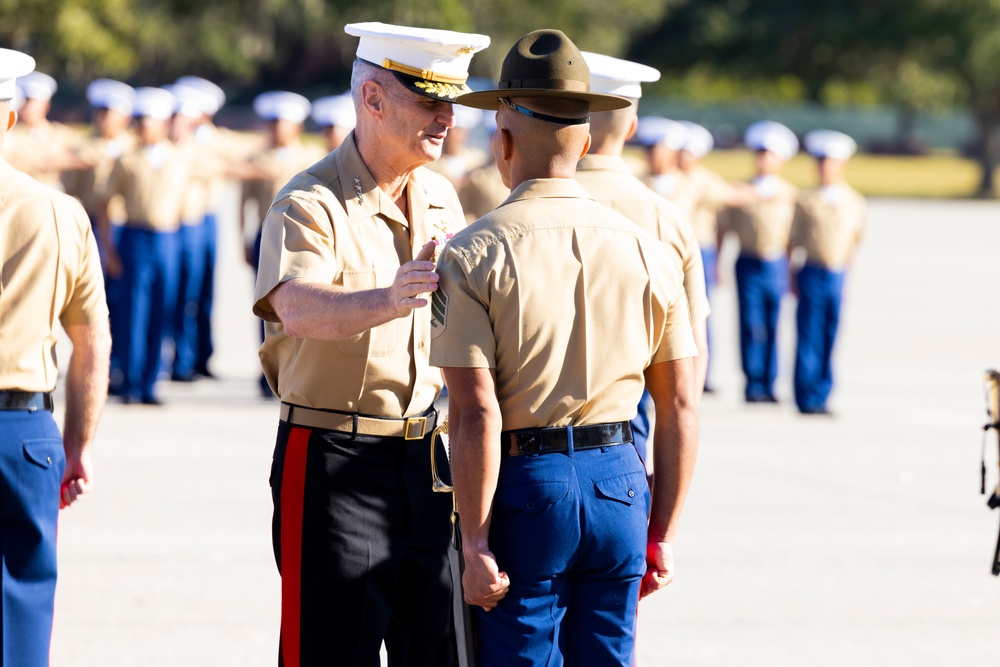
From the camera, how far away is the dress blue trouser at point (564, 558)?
3.20m

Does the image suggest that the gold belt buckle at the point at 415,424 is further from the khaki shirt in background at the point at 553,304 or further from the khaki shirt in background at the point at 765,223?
the khaki shirt in background at the point at 765,223

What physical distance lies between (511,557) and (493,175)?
25.6 feet

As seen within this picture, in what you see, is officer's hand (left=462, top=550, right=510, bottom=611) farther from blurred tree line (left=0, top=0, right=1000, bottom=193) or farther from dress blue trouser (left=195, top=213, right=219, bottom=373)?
blurred tree line (left=0, top=0, right=1000, bottom=193)

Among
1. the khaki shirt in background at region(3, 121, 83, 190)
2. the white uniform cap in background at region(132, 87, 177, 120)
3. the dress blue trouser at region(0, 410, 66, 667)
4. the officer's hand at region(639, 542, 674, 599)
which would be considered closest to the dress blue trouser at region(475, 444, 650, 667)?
the officer's hand at region(639, 542, 674, 599)

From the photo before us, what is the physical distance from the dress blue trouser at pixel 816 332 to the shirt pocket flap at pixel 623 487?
7.78m

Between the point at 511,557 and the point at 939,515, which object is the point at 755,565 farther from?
the point at 511,557

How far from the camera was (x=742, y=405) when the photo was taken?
11.2m

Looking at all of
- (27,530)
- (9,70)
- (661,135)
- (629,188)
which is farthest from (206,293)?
(27,530)

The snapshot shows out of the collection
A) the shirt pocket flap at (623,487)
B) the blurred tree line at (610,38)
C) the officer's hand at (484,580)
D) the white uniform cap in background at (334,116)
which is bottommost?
the blurred tree line at (610,38)

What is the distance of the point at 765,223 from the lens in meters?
11.9

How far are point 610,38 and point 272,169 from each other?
139 ft

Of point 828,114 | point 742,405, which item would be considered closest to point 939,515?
point 742,405

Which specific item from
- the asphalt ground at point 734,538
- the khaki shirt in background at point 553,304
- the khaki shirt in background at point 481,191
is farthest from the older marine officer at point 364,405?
the khaki shirt in background at point 481,191

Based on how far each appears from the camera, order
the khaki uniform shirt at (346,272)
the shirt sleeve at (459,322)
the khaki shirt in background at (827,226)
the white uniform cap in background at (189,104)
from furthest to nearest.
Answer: the white uniform cap in background at (189,104)
the khaki shirt in background at (827,226)
the khaki uniform shirt at (346,272)
the shirt sleeve at (459,322)
